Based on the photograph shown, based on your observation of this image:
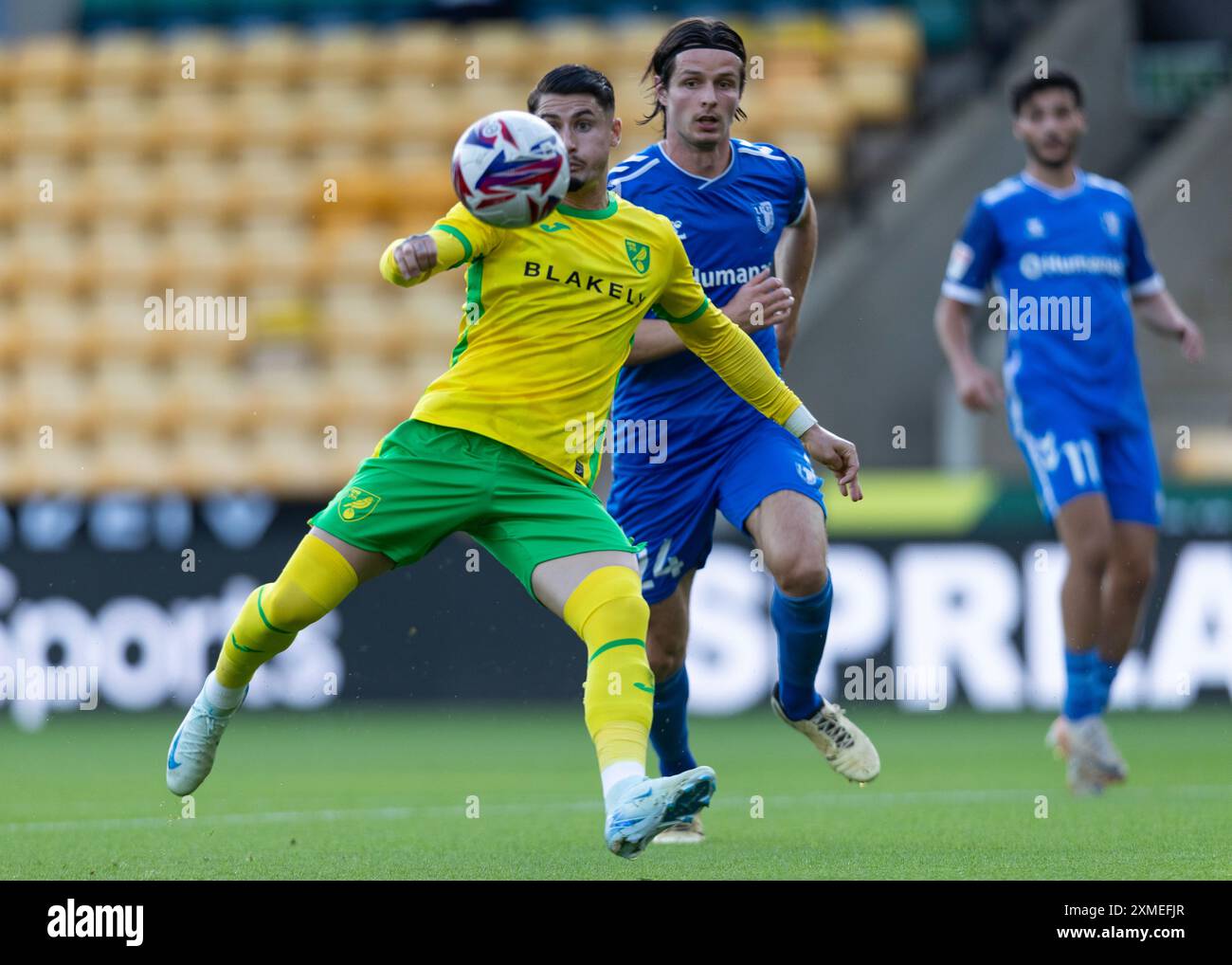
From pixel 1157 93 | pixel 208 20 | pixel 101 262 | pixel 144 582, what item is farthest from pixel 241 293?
pixel 1157 93

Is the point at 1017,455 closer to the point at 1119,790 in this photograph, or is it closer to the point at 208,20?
the point at 1119,790

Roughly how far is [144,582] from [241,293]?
3472 millimetres

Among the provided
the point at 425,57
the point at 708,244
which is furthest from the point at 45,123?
the point at 708,244

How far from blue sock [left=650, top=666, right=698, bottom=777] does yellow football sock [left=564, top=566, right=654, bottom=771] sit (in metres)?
1.29

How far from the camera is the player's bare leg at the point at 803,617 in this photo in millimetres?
5625

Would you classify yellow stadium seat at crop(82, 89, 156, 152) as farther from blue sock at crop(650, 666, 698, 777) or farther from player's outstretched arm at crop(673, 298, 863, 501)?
player's outstretched arm at crop(673, 298, 863, 501)

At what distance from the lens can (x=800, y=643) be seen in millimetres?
5867

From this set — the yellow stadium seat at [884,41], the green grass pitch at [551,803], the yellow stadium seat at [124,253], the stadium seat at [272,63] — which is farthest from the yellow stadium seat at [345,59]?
the green grass pitch at [551,803]

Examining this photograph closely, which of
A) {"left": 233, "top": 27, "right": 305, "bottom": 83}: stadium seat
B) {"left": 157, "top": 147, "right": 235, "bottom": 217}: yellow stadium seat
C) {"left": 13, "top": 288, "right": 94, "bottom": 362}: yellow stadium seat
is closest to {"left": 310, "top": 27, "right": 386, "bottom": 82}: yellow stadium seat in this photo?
{"left": 233, "top": 27, "right": 305, "bottom": 83}: stadium seat

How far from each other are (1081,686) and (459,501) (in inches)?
116

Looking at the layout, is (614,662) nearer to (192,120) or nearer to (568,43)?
(568,43)

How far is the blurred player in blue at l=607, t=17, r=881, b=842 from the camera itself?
579 centimetres

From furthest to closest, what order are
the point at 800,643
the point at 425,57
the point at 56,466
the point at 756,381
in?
the point at 425,57 → the point at 56,466 → the point at 800,643 → the point at 756,381

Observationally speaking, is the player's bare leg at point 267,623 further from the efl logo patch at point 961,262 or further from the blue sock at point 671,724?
the efl logo patch at point 961,262
